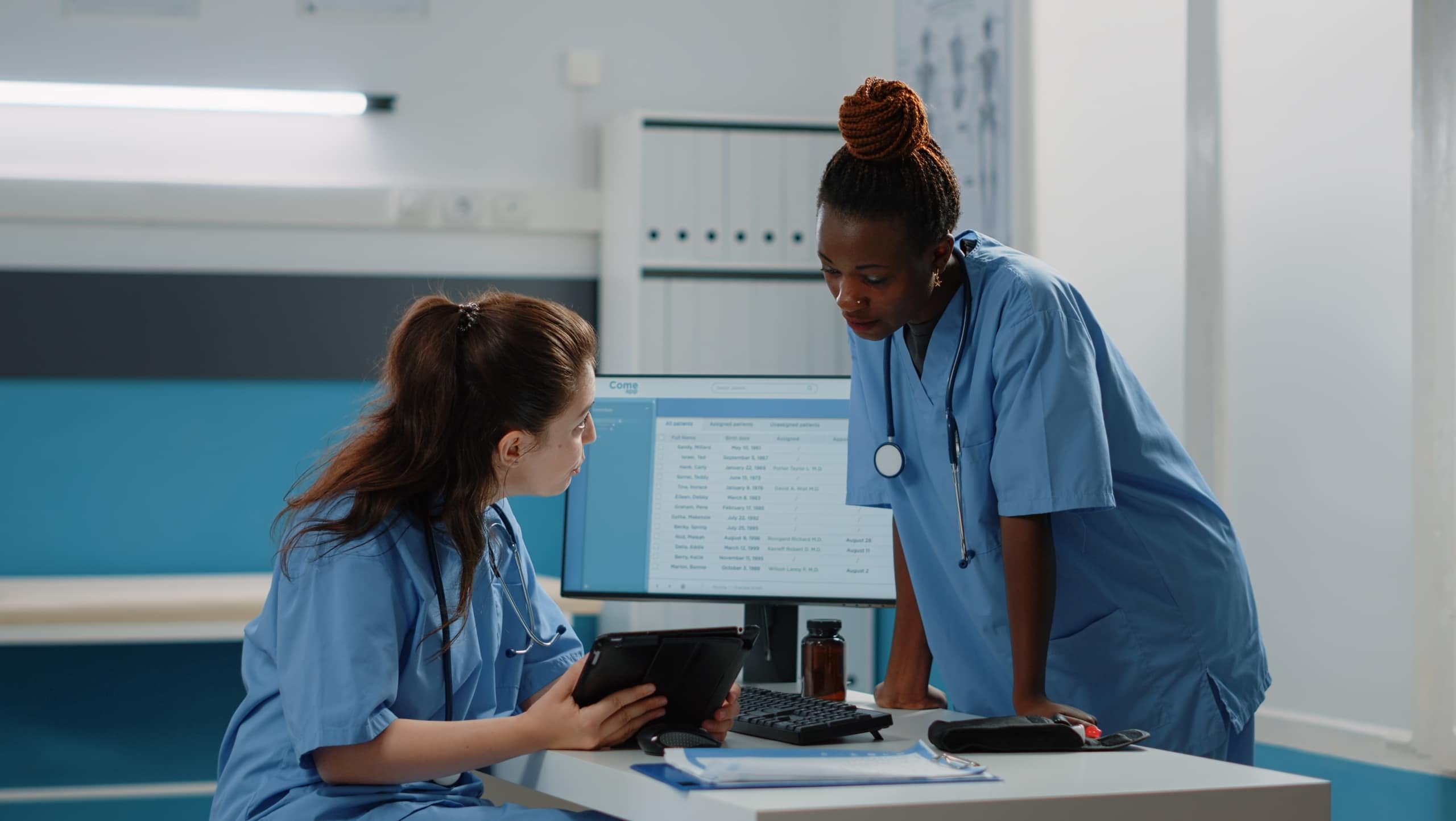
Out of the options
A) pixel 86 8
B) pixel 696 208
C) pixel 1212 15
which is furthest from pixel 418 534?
pixel 86 8

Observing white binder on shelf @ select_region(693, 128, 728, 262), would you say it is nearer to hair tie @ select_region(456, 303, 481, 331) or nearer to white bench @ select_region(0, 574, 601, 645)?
white bench @ select_region(0, 574, 601, 645)

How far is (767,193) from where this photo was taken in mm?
3098

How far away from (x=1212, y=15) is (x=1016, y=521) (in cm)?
135

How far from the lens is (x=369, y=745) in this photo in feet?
3.70

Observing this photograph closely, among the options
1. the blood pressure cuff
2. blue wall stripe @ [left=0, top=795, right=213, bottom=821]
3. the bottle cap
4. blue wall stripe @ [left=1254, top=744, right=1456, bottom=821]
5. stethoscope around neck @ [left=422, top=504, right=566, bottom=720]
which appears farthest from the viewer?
blue wall stripe @ [left=0, top=795, right=213, bottom=821]

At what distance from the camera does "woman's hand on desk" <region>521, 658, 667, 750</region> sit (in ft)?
3.81

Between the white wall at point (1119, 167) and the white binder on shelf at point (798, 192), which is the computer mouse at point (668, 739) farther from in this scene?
the white binder on shelf at point (798, 192)

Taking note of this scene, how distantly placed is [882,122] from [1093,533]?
0.46 m

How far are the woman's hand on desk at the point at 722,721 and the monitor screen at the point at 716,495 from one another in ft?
1.24

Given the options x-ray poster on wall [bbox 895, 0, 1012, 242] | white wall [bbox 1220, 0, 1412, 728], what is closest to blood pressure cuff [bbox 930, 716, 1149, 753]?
white wall [bbox 1220, 0, 1412, 728]

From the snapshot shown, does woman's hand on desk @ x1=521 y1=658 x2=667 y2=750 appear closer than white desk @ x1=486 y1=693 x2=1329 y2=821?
No

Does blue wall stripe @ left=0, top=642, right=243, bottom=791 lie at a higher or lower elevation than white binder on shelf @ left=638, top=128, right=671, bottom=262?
lower

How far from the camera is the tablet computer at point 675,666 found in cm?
114

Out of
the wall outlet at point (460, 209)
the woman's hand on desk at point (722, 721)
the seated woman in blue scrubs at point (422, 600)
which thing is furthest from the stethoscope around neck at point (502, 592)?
the wall outlet at point (460, 209)
